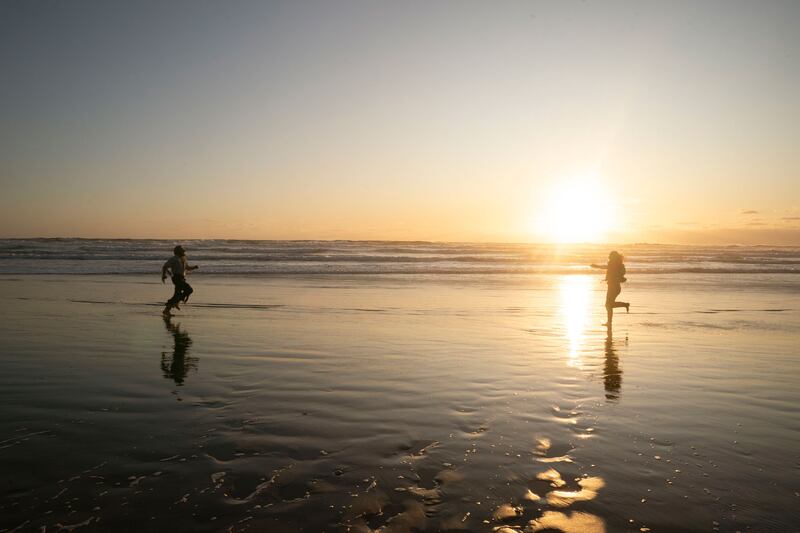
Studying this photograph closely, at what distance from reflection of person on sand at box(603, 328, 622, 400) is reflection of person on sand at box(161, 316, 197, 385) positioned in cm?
617

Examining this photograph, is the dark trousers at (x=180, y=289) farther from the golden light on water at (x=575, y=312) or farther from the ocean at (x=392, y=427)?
the golden light on water at (x=575, y=312)

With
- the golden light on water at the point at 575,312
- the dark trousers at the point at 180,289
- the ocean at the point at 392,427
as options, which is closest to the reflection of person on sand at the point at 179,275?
the dark trousers at the point at 180,289

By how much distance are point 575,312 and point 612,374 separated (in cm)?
932

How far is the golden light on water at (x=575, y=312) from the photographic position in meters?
11.2

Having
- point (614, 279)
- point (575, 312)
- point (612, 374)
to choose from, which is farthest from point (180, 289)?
point (614, 279)

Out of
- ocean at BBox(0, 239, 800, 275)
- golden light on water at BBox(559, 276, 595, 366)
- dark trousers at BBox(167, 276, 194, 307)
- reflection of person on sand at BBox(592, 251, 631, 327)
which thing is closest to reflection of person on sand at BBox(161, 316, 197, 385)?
dark trousers at BBox(167, 276, 194, 307)

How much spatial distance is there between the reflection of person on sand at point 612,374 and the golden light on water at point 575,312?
546 mm

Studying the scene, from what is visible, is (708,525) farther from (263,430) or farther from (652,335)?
(652,335)

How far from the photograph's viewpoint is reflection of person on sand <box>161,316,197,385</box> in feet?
26.8

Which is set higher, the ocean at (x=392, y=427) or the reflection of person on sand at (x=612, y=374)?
the ocean at (x=392, y=427)

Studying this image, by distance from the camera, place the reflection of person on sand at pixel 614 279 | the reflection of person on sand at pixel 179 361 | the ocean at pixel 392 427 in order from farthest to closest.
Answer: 1. the reflection of person on sand at pixel 614 279
2. the reflection of person on sand at pixel 179 361
3. the ocean at pixel 392 427

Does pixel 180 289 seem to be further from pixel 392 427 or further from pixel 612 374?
pixel 612 374

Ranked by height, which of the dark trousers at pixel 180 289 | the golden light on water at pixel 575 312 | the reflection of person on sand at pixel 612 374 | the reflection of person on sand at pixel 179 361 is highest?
the dark trousers at pixel 180 289

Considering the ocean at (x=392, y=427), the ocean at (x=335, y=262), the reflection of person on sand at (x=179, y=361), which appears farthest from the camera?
the ocean at (x=335, y=262)
